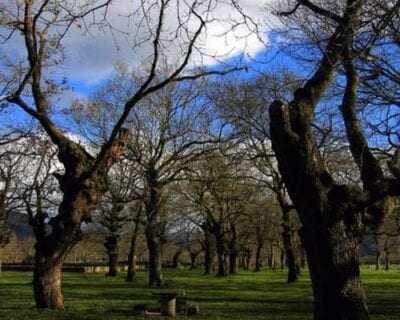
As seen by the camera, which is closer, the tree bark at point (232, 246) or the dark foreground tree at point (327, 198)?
the dark foreground tree at point (327, 198)

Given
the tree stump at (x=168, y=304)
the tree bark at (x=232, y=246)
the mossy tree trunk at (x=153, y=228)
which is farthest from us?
the tree bark at (x=232, y=246)

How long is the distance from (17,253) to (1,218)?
60504 mm

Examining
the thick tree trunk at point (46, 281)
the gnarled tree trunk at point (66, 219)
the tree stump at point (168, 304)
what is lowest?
the tree stump at point (168, 304)

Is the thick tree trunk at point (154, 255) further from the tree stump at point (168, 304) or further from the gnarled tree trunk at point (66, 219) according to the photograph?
the gnarled tree trunk at point (66, 219)

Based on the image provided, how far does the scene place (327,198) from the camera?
10.2 m

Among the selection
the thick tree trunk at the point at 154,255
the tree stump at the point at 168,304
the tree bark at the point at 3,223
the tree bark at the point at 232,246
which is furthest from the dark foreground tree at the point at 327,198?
the tree bark at the point at 232,246

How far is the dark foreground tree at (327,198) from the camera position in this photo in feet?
32.4

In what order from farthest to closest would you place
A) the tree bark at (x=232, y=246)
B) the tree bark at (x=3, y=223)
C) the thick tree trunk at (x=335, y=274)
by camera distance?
the tree bark at (x=232, y=246) → the tree bark at (x=3, y=223) → the thick tree trunk at (x=335, y=274)

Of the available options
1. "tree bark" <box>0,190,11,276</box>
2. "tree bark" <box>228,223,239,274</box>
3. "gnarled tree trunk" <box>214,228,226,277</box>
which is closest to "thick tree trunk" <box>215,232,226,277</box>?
"gnarled tree trunk" <box>214,228,226,277</box>

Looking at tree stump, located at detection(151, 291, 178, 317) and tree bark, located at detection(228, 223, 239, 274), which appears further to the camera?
tree bark, located at detection(228, 223, 239, 274)

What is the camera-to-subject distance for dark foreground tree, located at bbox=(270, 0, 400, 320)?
32.4ft

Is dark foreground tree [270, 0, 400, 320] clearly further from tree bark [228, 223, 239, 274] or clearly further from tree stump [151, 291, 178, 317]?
tree bark [228, 223, 239, 274]

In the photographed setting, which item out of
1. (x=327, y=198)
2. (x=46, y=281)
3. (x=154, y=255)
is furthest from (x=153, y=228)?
(x=327, y=198)

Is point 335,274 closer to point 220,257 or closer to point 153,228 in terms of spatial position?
point 153,228
